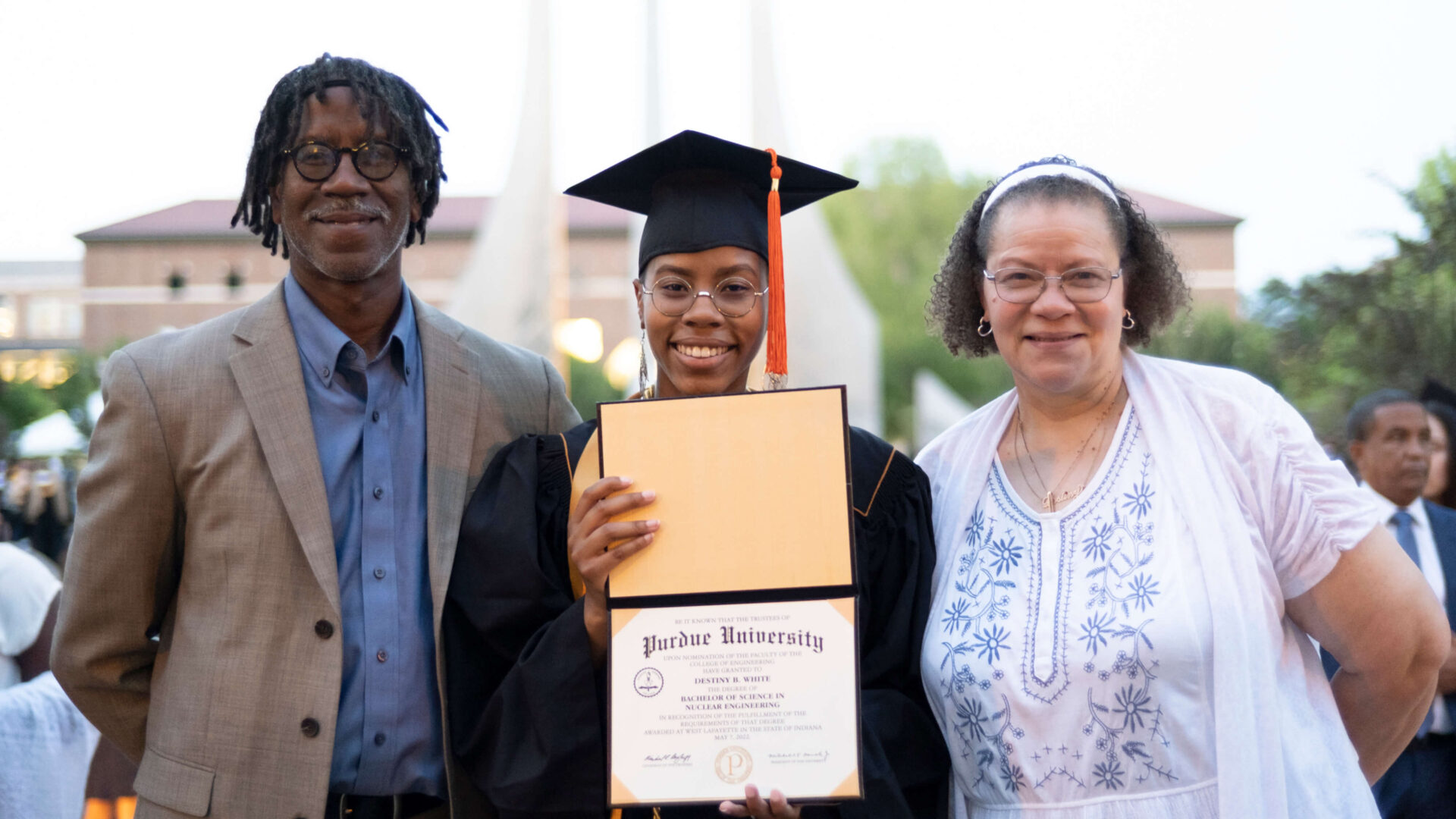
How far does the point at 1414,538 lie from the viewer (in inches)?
188

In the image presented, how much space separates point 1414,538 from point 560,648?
12.3 ft

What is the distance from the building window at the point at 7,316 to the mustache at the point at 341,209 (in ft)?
202

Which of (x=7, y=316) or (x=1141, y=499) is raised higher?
(x=7, y=316)

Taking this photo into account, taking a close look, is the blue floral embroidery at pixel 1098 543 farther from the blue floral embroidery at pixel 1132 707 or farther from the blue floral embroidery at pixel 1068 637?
the blue floral embroidery at pixel 1132 707

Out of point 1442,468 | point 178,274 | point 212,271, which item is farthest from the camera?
point 178,274

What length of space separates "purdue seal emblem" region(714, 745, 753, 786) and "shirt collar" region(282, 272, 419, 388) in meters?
1.14

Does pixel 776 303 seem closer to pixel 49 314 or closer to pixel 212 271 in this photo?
pixel 212 271

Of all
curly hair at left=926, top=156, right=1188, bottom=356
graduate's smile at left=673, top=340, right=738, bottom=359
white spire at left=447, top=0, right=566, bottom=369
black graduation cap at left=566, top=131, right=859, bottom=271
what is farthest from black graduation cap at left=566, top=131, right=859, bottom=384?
white spire at left=447, top=0, right=566, bottom=369

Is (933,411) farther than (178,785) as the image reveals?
Yes

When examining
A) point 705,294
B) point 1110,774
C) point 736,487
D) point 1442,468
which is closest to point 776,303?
point 705,294

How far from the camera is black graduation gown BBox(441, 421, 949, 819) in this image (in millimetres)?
2516

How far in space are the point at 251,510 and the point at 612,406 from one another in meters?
0.81

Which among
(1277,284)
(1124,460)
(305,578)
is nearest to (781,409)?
(1124,460)

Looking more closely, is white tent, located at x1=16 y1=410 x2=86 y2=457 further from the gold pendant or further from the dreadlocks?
the gold pendant
